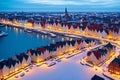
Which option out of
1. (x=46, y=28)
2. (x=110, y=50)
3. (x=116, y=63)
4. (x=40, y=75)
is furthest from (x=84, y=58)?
(x=46, y=28)

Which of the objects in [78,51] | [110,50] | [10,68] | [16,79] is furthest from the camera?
[78,51]

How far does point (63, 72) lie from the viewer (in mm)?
15305

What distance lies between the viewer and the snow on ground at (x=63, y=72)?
1443cm

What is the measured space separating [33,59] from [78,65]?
3.97 m

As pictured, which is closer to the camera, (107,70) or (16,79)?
(16,79)

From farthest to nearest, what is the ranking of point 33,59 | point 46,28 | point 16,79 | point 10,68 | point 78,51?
point 46,28, point 78,51, point 33,59, point 10,68, point 16,79

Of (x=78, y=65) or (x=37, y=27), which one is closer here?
(x=78, y=65)

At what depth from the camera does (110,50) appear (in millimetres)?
19312

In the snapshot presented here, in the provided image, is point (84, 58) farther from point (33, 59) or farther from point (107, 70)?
point (33, 59)

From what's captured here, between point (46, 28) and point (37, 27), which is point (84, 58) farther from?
Answer: point (37, 27)

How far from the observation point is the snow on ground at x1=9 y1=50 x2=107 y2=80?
14430 mm

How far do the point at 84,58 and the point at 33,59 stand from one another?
4453mm

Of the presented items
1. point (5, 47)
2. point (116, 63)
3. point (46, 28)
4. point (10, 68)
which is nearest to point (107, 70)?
point (116, 63)

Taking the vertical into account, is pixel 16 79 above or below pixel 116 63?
below
